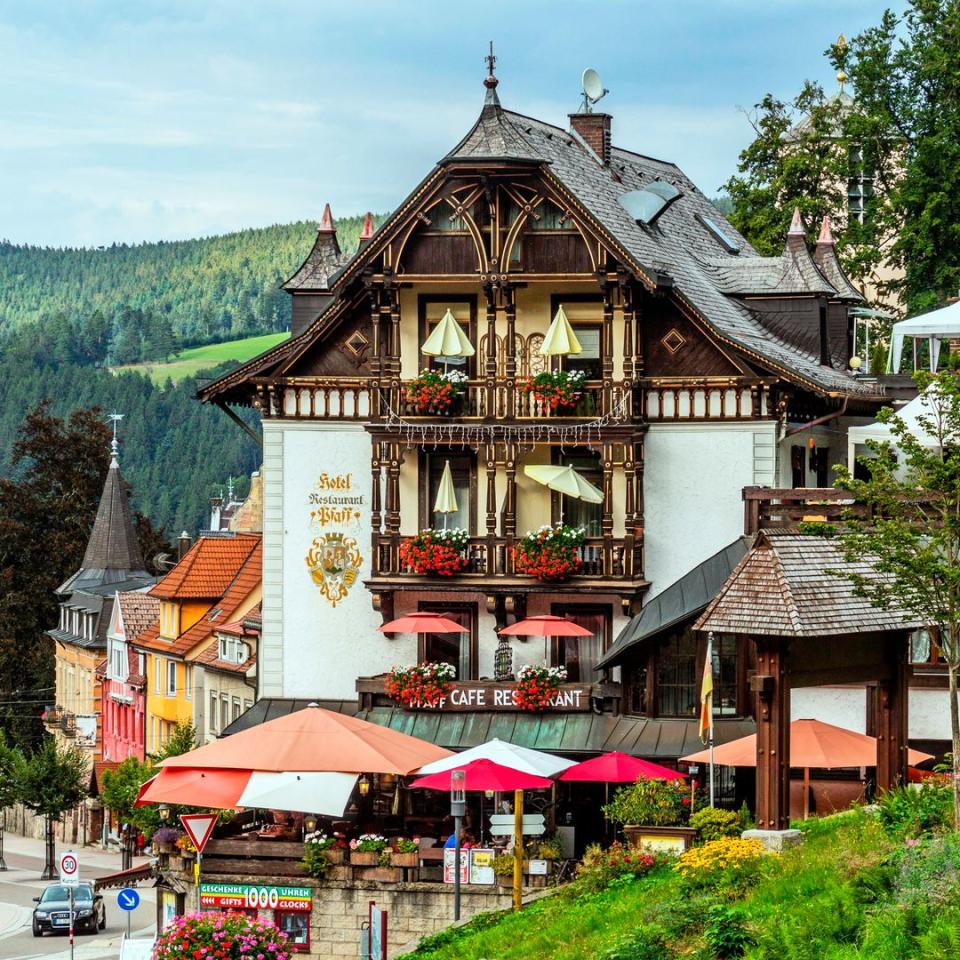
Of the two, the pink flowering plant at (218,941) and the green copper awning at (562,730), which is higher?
the green copper awning at (562,730)

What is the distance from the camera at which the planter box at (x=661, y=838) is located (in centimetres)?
3750

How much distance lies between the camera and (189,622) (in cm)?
7719

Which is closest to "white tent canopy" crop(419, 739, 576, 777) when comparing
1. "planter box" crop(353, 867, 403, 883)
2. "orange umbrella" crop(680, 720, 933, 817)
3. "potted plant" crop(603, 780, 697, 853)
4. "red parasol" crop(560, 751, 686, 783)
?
"red parasol" crop(560, 751, 686, 783)

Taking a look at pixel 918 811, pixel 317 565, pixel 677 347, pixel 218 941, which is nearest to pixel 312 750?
pixel 218 941

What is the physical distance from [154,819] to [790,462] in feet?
63.2

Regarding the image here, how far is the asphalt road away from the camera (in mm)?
56438

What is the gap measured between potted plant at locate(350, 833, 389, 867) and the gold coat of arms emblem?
9236 mm

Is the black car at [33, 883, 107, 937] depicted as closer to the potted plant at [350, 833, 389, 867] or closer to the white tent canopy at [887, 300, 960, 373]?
the potted plant at [350, 833, 389, 867]

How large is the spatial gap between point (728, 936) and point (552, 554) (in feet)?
68.4

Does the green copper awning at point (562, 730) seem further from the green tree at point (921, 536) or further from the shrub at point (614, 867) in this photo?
the green tree at point (921, 536)

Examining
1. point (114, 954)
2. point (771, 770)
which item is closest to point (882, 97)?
point (114, 954)

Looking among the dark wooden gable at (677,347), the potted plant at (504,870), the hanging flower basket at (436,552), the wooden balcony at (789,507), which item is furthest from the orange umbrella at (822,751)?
the dark wooden gable at (677,347)

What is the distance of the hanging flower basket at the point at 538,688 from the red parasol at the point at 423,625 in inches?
73.4

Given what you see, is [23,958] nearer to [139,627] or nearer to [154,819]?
[154,819]
